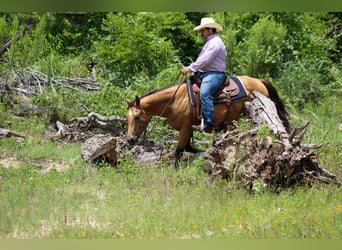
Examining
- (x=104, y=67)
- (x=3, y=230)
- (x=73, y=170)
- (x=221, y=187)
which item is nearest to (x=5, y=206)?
(x=3, y=230)

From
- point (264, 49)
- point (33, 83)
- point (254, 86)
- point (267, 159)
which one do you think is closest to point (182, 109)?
point (254, 86)

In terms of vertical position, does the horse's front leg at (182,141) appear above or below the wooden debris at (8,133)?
above

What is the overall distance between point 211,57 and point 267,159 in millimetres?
1953

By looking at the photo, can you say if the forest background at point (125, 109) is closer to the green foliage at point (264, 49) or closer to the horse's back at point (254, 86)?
the green foliage at point (264, 49)

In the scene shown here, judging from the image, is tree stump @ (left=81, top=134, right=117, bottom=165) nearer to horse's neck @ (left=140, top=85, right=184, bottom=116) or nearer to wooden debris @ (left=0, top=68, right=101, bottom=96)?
horse's neck @ (left=140, top=85, right=184, bottom=116)

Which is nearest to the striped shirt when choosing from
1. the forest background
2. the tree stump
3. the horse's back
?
the horse's back

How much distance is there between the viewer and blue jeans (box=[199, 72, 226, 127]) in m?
7.51

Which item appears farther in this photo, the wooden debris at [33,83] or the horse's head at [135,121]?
the wooden debris at [33,83]

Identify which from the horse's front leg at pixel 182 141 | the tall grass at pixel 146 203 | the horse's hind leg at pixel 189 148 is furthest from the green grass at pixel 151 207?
the horse's hind leg at pixel 189 148

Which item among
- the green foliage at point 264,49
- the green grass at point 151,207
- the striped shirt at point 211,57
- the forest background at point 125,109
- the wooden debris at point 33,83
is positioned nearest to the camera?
the green grass at point 151,207

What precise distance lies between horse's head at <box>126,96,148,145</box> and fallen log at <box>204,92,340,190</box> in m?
1.24

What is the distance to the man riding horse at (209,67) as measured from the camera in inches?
290

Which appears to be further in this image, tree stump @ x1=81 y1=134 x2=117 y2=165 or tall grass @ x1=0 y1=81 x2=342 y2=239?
tree stump @ x1=81 y1=134 x2=117 y2=165

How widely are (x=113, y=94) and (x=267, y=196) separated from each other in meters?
4.99
